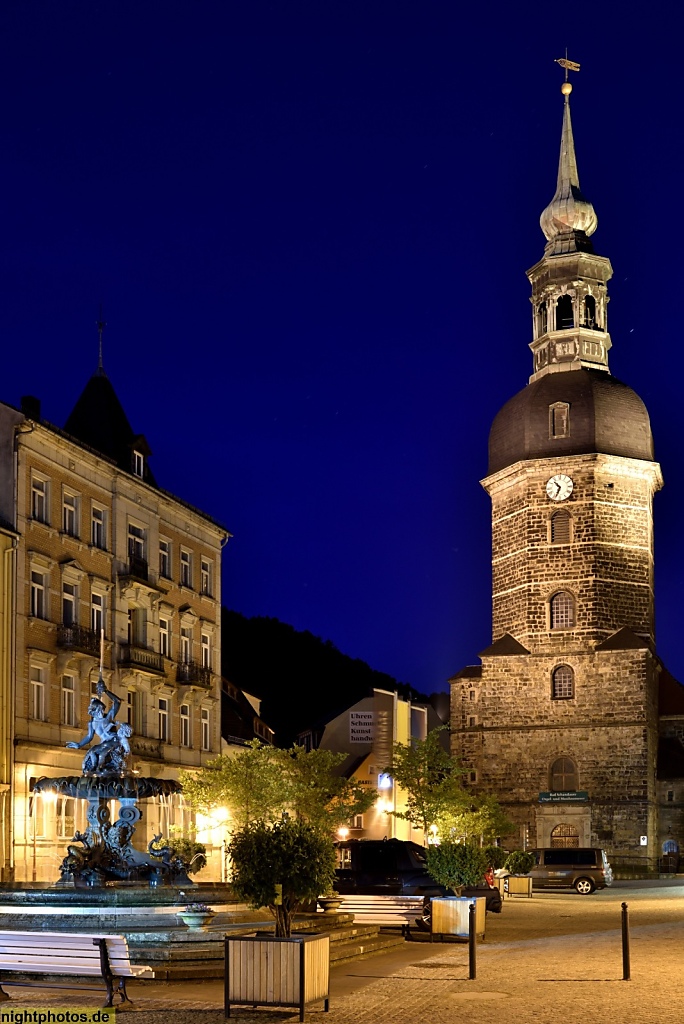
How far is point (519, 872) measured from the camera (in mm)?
50844

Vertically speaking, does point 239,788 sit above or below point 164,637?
below

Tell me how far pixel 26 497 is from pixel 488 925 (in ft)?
59.1

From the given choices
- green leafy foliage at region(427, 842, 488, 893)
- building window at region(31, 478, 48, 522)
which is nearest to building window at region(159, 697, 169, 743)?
building window at region(31, 478, 48, 522)

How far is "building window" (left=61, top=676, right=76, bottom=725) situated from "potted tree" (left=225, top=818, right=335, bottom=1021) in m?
24.8

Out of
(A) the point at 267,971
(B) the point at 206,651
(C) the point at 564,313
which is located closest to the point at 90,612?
(B) the point at 206,651

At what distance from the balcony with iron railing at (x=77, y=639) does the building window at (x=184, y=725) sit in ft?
27.0

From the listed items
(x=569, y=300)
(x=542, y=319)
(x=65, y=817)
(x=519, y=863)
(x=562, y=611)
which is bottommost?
(x=519, y=863)

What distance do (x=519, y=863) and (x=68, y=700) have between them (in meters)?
17.4

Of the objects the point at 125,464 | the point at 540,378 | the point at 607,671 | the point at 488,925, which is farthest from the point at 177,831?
the point at 540,378

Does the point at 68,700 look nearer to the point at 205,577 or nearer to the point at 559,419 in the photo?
the point at 205,577

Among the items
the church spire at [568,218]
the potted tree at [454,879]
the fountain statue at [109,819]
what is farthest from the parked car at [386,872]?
the church spire at [568,218]

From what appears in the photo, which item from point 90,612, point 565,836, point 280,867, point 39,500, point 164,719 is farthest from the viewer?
point 565,836

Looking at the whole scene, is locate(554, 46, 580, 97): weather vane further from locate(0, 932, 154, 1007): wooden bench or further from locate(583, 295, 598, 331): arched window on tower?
locate(0, 932, 154, 1007): wooden bench

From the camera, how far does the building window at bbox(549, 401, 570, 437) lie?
74500 mm
